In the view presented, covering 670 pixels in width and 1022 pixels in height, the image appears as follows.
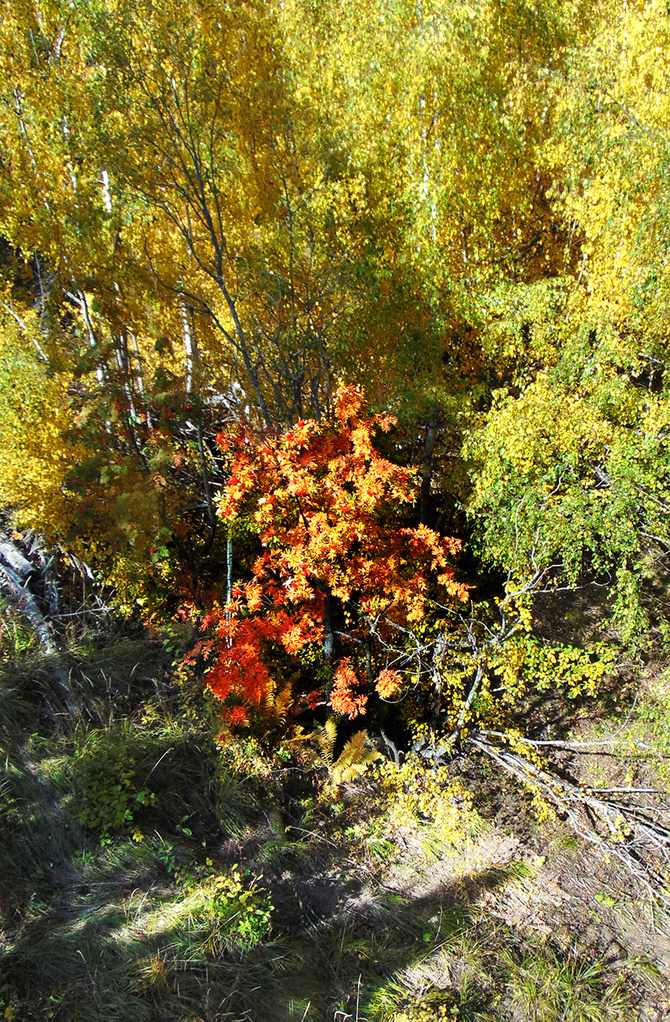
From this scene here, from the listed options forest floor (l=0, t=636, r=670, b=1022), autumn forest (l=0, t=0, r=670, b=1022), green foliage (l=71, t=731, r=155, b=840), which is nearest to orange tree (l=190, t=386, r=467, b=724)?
autumn forest (l=0, t=0, r=670, b=1022)

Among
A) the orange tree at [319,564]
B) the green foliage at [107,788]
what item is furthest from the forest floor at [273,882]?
the orange tree at [319,564]

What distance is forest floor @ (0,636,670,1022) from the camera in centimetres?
529

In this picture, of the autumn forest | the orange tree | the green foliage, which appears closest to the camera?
the autumn forest

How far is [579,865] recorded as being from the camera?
23.3 feet

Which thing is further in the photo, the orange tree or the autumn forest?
the orange tree

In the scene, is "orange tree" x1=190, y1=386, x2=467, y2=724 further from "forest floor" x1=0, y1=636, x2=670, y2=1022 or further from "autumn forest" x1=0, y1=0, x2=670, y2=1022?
"forest floor" x1=0, y1=636, x2=670, y2=1022

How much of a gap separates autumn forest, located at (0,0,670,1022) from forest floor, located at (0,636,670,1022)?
0.04 meters

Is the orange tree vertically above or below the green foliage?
above

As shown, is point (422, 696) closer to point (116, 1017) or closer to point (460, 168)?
point (116, 1017)

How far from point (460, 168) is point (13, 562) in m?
8.79

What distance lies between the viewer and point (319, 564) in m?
7.08

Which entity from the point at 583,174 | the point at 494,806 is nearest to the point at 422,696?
the point at 494,806

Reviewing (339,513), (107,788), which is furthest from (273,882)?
(339,513)

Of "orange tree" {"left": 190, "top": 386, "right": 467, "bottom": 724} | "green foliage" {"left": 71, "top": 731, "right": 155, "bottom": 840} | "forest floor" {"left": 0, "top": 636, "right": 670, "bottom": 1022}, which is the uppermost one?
"orange tree" {"left": 190, "top": 386, "right": 467, "bottom": 724}
